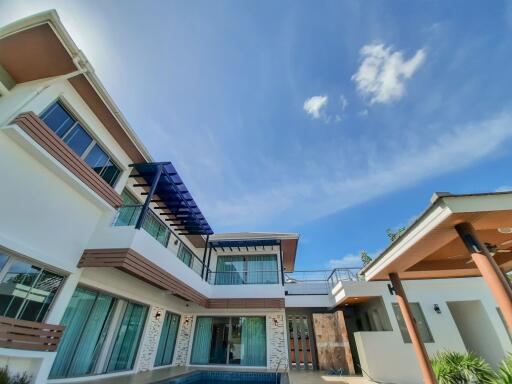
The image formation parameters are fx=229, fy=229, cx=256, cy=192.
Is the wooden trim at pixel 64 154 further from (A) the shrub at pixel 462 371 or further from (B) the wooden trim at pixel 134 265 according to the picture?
(A) the shrub at pixel 462 371

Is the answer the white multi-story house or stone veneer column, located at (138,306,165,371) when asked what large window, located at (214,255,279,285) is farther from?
stone veneer column, located at (138,306,165,371)

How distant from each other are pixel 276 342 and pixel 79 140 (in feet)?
38.0

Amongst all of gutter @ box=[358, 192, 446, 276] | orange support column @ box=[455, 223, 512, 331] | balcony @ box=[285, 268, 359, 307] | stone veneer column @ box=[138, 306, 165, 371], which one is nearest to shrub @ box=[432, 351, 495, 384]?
balcony @ box=[285, 268, 359, 307]

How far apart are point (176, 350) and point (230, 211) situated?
7.63 meters

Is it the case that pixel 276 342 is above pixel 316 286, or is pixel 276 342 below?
below

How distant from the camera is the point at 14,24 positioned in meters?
4.67

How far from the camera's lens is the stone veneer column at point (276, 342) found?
35.5 ft

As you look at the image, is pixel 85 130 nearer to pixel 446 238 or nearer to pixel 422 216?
pixel 422 216

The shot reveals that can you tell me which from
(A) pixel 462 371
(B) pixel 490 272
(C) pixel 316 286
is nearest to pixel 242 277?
(C) pixel 316 286

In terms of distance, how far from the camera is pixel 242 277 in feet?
42.1

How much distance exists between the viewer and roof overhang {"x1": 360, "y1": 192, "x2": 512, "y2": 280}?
10.8 ft

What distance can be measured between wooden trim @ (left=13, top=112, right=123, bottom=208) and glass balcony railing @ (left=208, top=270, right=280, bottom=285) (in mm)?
7649

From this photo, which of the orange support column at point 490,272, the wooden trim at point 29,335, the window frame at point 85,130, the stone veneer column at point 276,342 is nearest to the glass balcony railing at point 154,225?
the window frame at point 85,130

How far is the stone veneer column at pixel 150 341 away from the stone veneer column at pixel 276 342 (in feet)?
16.9
